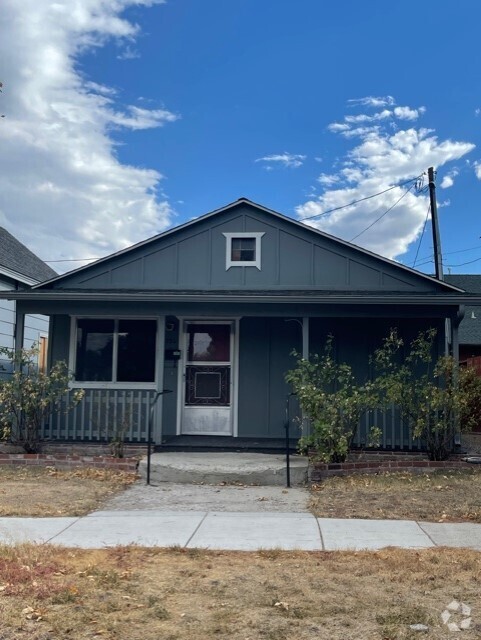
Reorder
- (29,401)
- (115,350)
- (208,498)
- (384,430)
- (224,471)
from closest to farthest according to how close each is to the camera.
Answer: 1. (208,498)
2. (224,471)
3. (29,401)
4. (384,430)
5. (115,350)

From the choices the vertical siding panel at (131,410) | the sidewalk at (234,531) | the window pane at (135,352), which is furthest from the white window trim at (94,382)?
the sidewalk at (234,531)

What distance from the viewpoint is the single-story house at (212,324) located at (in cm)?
1020

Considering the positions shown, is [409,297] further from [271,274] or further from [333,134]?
[333,134]

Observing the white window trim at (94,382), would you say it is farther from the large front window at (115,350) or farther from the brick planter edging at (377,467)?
the brick planter edging at (377,467)

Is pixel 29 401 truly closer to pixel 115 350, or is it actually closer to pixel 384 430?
pixel 115 350

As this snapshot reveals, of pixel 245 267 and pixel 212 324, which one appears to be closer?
pixel 212 324

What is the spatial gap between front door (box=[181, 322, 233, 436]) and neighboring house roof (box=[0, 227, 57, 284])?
468cm

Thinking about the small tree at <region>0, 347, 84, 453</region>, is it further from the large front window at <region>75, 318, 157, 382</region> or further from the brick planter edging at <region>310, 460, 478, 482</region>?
the brick planter edging at <region>310, 460, 478, 482</region>

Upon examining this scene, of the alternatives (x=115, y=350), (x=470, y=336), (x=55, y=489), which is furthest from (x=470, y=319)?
(x=55, y=489)

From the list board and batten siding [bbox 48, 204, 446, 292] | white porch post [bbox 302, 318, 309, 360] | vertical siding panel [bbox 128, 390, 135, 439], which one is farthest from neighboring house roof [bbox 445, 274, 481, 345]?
vertical siding panel [bbox 128, 390, 135, 439]

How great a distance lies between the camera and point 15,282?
1359 cm

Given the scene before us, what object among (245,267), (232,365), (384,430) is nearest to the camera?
(384,430)

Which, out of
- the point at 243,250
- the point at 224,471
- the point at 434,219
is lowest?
the point at 224,471

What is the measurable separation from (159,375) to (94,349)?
5.58ft
